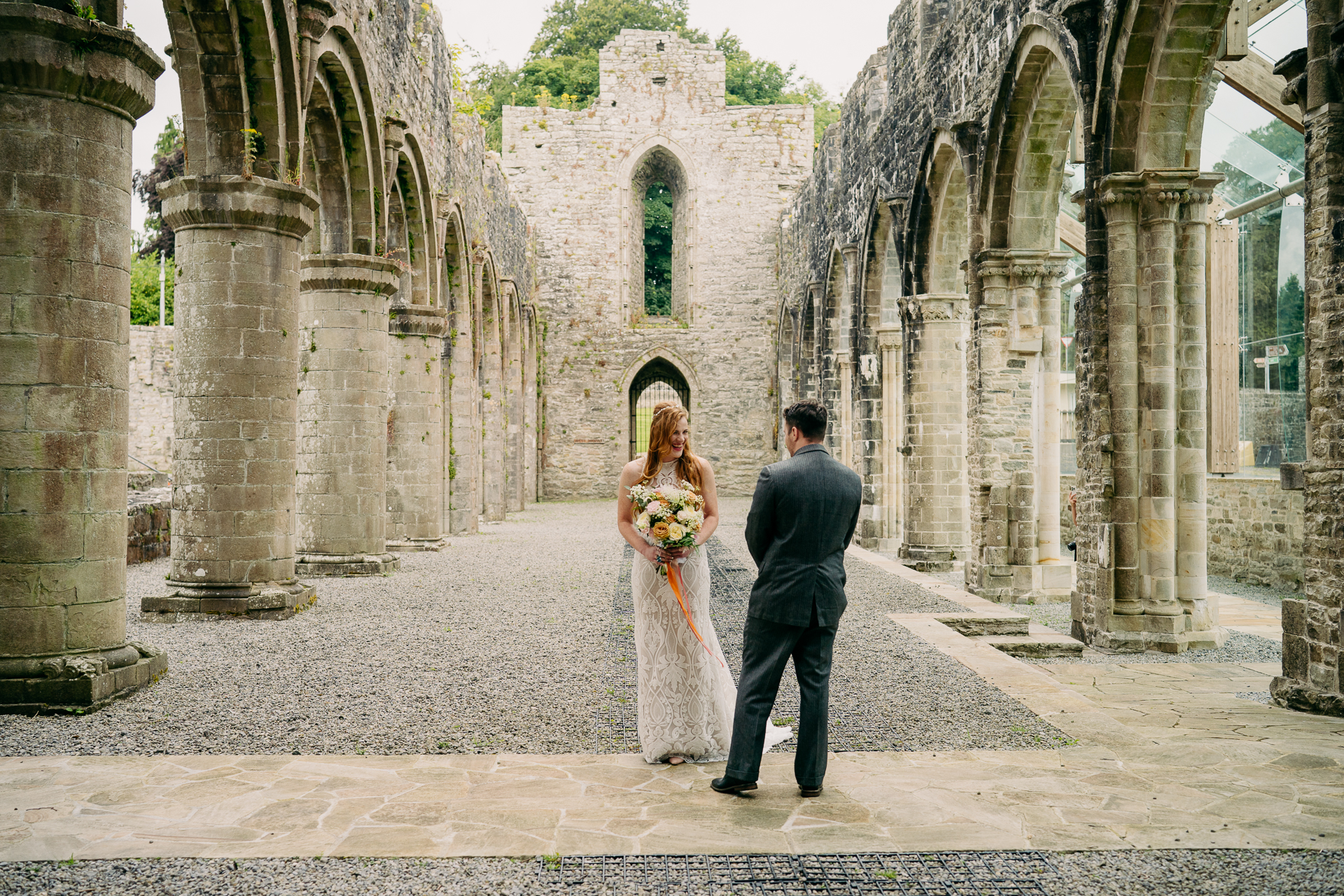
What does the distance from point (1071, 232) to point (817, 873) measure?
12.6 meters

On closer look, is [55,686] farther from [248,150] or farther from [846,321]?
[846,321]

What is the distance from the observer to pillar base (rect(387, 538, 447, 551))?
13.9 metres

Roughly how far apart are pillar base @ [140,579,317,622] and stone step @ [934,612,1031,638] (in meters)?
5.21

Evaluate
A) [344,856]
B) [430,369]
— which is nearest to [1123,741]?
[344,856]

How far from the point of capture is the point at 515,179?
28953mm

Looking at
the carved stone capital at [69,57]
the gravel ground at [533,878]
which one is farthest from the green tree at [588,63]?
the gravel ground at [533,878]

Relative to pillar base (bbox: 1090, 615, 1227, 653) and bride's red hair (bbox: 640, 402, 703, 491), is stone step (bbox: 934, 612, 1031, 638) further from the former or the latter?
bride's red hair (bbox: 640, 402, 703, 491)

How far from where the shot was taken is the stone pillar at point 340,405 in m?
10.7

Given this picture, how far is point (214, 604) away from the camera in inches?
313

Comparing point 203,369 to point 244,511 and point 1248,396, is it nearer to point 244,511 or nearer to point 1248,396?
point 244,511

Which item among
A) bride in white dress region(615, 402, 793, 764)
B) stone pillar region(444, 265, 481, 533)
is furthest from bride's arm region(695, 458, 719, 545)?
stone pillar region(444, 265, 481, 533)

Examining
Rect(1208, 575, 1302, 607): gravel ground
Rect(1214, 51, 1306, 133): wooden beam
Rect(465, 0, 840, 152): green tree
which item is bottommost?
Rect(1208, 575, 1302, 607): gravel ground

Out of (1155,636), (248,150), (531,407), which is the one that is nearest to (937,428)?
(1155,636)

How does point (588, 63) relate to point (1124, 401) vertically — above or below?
above
